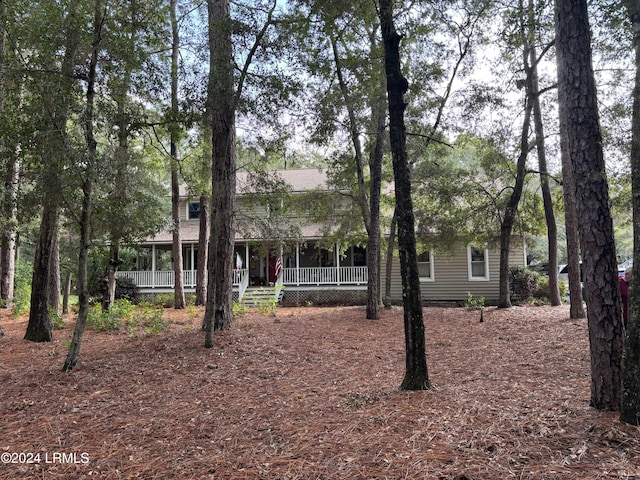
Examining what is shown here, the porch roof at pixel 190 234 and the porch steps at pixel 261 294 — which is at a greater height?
the porch roof at pixel 190 234

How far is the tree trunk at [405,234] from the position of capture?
4.60 metres

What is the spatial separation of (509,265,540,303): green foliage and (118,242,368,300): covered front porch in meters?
6.09

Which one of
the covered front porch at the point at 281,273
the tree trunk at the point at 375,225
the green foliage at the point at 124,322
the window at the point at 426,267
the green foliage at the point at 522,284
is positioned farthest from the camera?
the window at the point at 426,267

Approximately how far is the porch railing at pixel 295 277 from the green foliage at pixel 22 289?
3.85 metres

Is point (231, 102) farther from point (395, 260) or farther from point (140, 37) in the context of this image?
point (395, 260)

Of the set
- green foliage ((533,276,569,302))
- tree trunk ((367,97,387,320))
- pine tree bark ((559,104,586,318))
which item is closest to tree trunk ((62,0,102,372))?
tree trunk ((367,97,387,320))

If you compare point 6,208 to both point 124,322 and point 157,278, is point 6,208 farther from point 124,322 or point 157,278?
point 157,278

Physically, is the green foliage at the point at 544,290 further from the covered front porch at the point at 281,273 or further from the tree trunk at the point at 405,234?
the tree trunk at the point at 405,234

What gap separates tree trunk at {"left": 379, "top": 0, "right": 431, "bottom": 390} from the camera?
4.60 metres

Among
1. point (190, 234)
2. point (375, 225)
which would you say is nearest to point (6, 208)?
point (375, 225)

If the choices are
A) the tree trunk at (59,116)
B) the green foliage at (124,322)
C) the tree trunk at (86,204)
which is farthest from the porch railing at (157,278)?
the tree trunk at (59,116)

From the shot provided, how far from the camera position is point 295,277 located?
1980 centimetres

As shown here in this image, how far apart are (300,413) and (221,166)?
4.97 m

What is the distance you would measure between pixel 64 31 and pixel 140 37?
1009 millimetres
